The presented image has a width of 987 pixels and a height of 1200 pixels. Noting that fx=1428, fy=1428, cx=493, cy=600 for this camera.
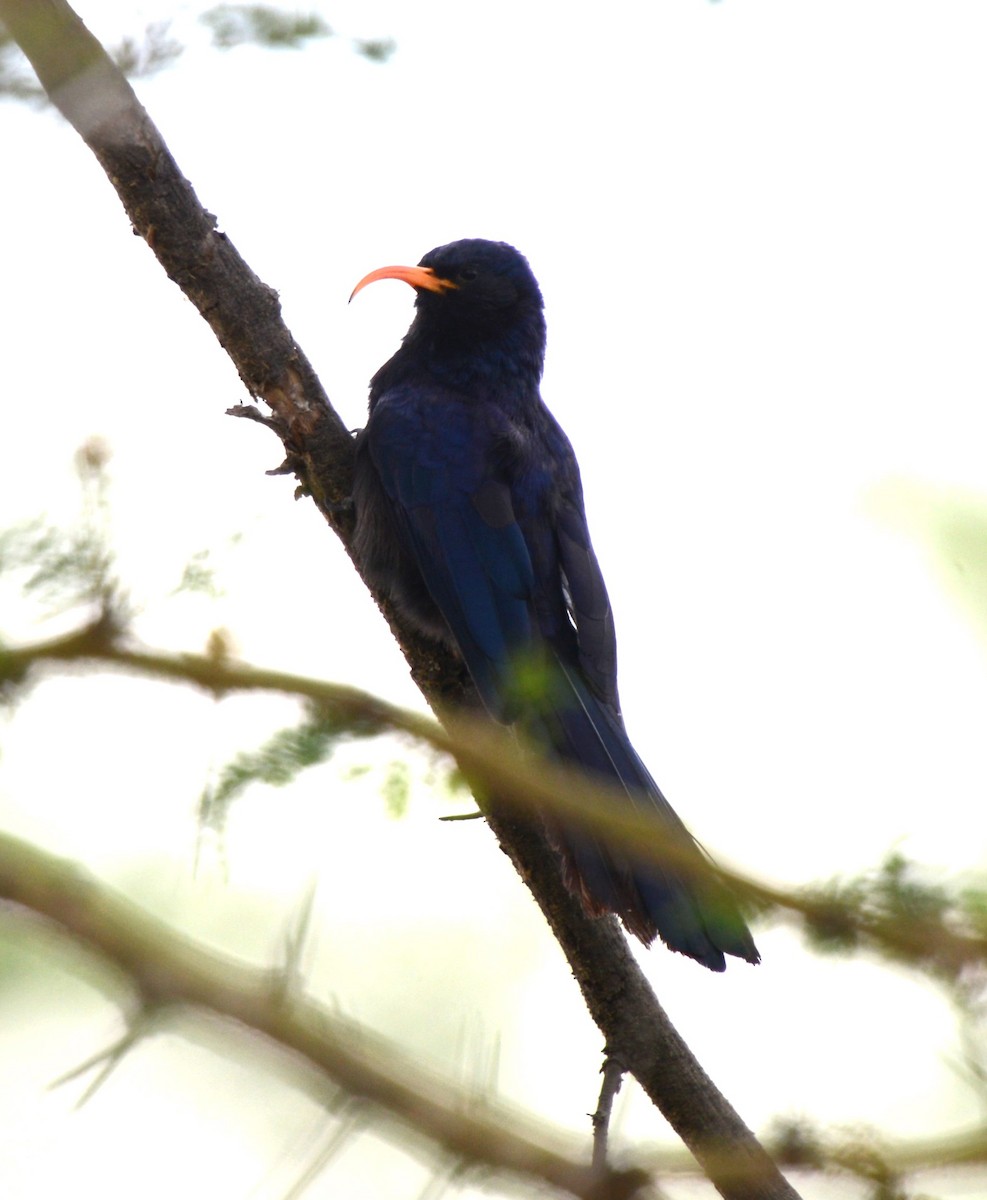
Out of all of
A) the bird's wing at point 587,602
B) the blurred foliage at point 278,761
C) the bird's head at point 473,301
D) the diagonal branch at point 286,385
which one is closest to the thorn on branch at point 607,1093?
the diagonal branch at point 286,385

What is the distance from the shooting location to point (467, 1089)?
1195 mm

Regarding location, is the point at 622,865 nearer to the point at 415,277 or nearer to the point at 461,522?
the point at 461,522

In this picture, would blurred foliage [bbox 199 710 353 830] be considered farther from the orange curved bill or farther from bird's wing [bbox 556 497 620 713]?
the orange curved bill

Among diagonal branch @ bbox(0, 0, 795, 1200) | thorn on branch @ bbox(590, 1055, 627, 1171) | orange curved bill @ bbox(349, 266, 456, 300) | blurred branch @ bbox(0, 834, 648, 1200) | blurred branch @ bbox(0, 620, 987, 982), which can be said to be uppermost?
orange curved bill @ bbox(349, 266, 456, 300)

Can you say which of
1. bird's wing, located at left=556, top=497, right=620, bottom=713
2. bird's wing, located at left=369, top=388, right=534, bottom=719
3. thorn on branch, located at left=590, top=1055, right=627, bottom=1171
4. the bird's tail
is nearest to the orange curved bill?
bird's wing, located at left=369, top=388, right=534, bottom=719

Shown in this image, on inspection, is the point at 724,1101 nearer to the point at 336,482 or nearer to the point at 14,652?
the point at 336,482

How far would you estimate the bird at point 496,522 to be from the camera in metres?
3.78

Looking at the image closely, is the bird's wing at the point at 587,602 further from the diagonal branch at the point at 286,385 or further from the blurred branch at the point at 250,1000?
the blurred branch at the point at 250,1000

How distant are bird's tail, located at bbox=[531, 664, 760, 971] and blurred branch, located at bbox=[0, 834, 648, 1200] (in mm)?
944

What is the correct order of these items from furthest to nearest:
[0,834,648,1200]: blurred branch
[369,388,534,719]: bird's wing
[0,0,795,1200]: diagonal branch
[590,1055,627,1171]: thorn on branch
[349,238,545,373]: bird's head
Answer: [349,238,545,373]: bird's head, [369,388,534,719]: bird's wing, [0,0,795,1200]: diagonal branch, [590,1055,627,1171]: thorn on branch, [0,834,648,1200]: blurred branch

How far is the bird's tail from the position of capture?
8.85 ft

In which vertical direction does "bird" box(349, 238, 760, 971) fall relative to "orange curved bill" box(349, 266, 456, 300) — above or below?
below

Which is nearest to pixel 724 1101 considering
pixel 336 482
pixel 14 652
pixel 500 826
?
pixel 500 826

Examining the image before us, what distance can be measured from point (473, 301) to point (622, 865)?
2.95m
